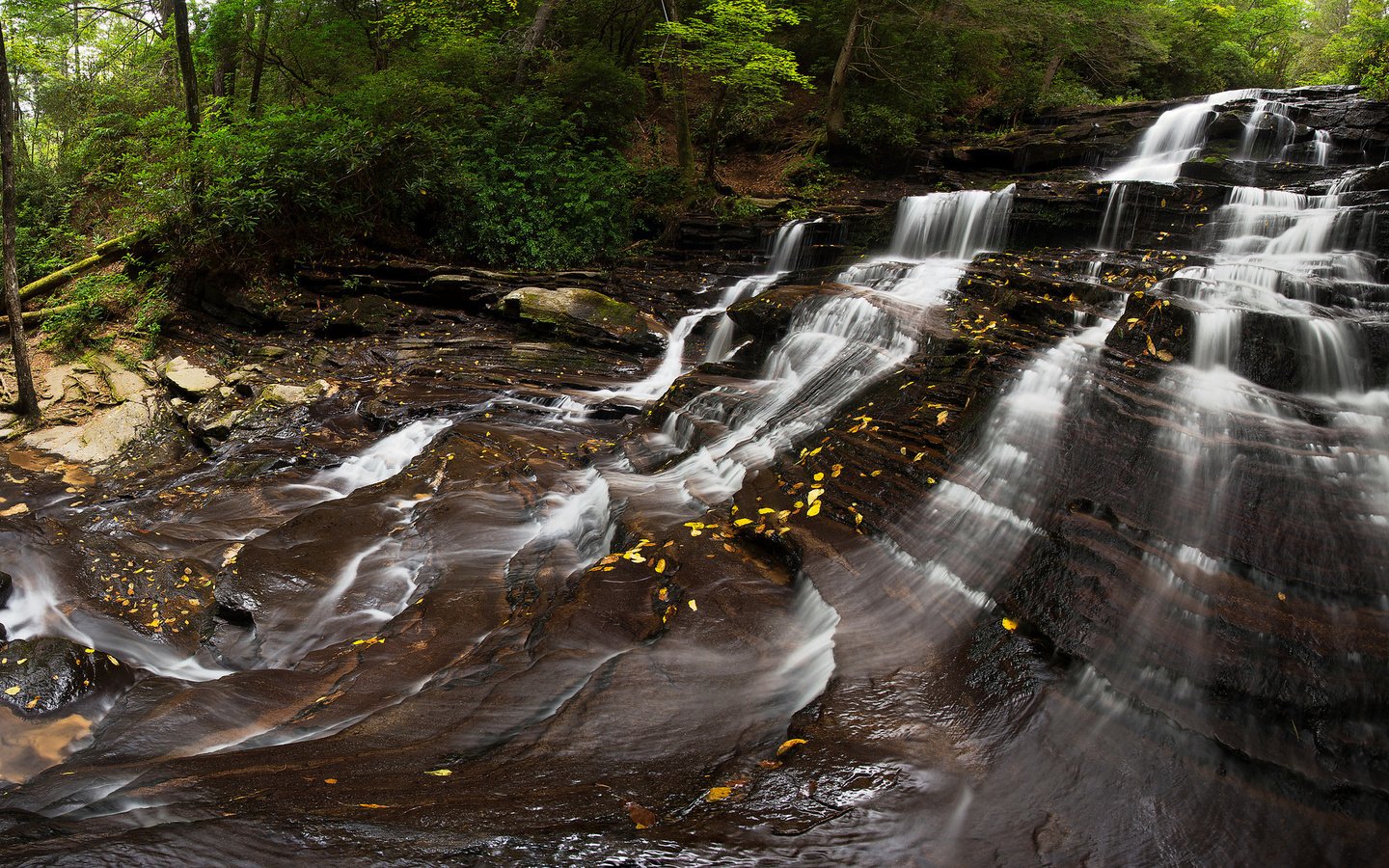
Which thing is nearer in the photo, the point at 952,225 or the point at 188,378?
the point at 188,378

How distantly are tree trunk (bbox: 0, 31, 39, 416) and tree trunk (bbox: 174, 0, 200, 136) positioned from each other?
2816mm

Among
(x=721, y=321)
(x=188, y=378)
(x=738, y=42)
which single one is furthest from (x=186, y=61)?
(x=721, y=321)

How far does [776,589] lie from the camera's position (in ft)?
14.9

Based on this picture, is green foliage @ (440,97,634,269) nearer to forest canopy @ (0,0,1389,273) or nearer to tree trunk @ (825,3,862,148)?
forest canopy @ (0,0,1389,273)

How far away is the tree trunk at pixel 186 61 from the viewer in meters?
10.7

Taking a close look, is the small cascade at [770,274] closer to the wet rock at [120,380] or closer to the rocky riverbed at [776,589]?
the rocky riverbed at [776,589]

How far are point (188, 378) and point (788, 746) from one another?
32.7 ft

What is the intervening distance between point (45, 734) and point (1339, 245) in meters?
13.7

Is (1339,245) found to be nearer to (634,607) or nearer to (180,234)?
(634,607)

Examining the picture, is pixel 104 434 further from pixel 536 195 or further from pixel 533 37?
pixel 533 37

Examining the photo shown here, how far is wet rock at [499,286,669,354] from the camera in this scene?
11391 millimetres

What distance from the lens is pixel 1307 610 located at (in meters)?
3.43

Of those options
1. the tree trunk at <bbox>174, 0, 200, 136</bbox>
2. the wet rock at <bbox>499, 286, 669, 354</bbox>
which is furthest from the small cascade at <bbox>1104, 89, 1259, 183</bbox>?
the tree trunk at <bbox>174, 0, 200, 136</bbox>

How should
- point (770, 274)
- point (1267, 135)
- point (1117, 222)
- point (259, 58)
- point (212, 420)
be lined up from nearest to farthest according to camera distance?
point (212, 420)
point (1117, 222)
point (1267, 135)
point (770, 274)
point (259, 58)
